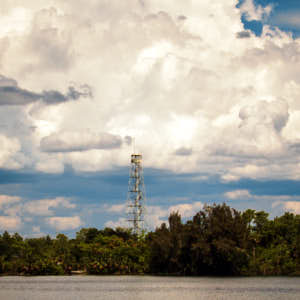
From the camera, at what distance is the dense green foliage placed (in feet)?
320

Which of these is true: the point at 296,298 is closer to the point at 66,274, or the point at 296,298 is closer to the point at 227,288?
the point at 227,288

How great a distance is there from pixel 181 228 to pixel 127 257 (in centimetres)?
1461

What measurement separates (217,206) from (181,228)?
8.05 m

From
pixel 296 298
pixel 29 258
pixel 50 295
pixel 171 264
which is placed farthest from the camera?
pixel 29 258

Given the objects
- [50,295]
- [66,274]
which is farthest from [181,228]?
[50,295]

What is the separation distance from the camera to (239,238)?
97625 millimetres

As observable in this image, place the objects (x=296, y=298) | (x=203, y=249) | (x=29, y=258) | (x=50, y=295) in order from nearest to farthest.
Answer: (x=296, y=298) < (x=50, y=295) < (x=203, y=249) < (x=29, y=258)

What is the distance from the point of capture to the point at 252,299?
2176 inches

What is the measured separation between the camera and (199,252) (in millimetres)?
97125

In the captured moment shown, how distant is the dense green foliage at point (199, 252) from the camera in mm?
97438

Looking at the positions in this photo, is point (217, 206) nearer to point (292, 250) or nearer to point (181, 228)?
point (181, 228)

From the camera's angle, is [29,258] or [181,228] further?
[29,258]

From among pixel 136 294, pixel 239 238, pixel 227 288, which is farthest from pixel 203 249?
pixel 136 294

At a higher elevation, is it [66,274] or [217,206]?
[217,206]
